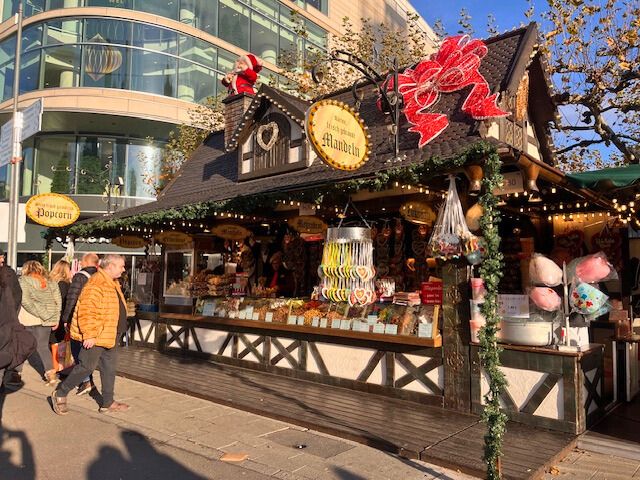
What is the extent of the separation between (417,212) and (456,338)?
1.87 metres

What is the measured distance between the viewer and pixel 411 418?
239 inches

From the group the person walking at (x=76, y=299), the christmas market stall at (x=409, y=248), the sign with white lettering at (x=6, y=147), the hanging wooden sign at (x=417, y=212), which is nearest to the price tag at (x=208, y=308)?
the christmas market stall at (x=409, y=248)

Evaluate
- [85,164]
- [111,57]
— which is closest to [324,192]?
[111,57]

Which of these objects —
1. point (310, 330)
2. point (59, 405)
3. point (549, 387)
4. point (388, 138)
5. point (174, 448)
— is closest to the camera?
point (174, 448)

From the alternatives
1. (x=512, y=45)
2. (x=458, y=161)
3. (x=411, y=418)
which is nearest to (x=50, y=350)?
(x=411, y=418)

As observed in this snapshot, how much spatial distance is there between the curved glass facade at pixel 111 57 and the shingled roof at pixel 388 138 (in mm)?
16906

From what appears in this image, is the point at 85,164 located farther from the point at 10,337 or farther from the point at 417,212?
the point at 417,212

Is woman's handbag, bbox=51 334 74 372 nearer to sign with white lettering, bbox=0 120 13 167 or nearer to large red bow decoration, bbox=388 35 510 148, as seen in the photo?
sign with white lettering, bbox=0 120 13 167

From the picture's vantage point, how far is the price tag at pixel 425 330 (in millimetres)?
6500

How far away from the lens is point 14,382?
26.0 ft

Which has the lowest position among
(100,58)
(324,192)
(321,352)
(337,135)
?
(321,352)

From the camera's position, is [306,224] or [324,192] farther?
[306,224]

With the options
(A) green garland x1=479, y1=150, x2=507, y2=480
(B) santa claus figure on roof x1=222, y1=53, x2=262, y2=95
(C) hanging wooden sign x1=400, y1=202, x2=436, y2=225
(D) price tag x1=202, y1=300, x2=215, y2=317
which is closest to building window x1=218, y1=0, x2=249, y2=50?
(B) santa claus figure on roof x1=222, y1=53, x2=262, y2=95

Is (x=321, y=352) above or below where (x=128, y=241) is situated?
below
